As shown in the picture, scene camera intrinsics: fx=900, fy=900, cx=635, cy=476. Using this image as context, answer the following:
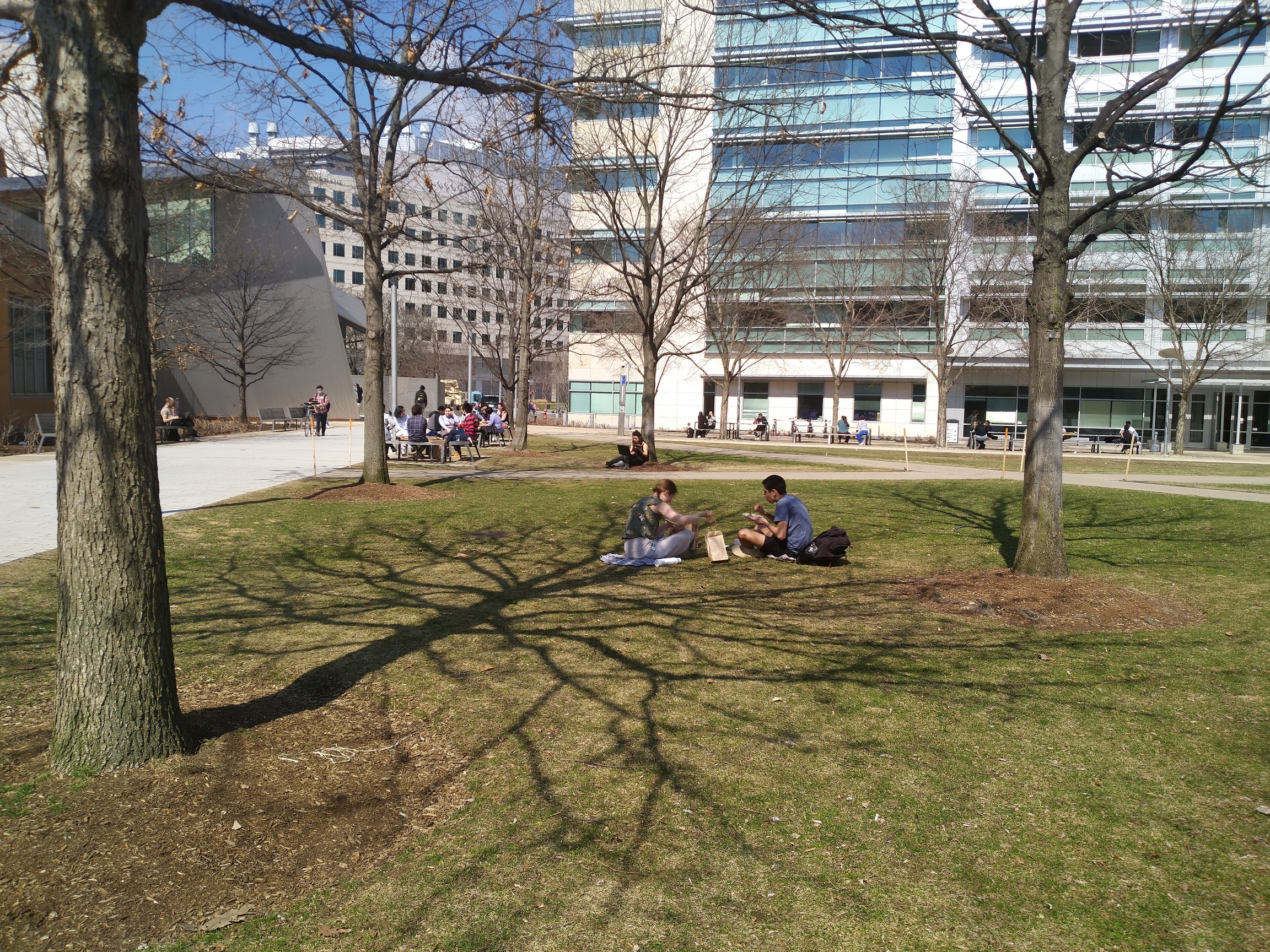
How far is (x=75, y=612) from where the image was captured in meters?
4.35

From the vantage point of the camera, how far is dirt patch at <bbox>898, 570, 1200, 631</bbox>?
789cm

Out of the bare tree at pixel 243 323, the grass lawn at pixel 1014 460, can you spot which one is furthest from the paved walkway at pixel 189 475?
the grass lawn at pixel 1014 460

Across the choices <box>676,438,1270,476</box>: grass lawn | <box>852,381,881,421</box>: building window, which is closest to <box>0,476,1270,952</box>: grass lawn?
<box>676,438,1270,476</box>: grass lawn

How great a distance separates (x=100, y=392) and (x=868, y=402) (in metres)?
53.2

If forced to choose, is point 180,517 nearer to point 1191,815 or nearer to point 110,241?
point 110,241

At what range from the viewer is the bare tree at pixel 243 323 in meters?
37.2

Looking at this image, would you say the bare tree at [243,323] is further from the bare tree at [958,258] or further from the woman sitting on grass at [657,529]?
the bare tree at [958,258]

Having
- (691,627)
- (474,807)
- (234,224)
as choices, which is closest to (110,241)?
(474,807)

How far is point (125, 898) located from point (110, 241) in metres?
Answer: 2.92

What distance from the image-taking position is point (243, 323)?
37.2 meters

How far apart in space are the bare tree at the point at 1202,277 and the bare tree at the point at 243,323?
37314 mm

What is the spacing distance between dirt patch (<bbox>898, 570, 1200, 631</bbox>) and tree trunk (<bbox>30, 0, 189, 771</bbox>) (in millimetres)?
6763

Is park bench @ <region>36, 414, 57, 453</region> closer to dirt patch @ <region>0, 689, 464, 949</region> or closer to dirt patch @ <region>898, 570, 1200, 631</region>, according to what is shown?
dirt patch @ <region>0, 689, 464, 949</region>

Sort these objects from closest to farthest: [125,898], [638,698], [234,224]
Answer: [125,898] < [638,698] < [234,224]
